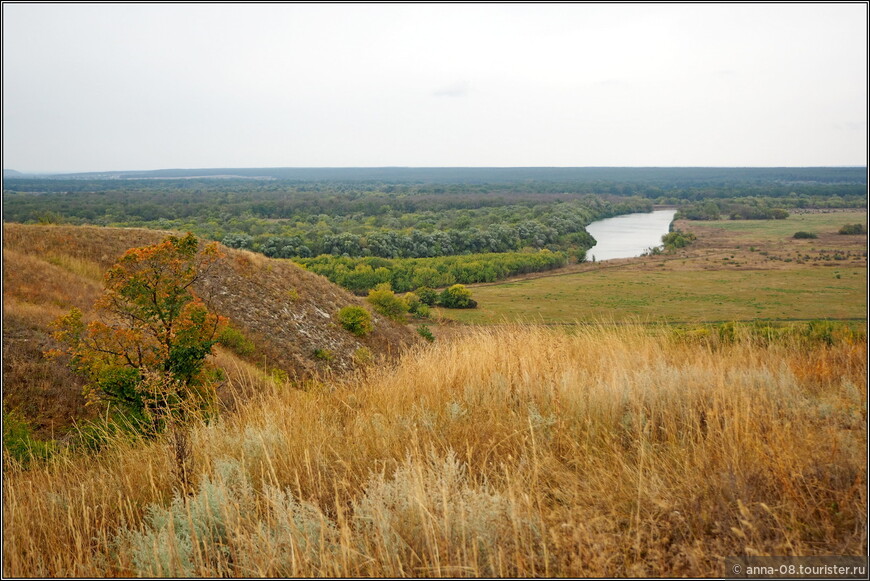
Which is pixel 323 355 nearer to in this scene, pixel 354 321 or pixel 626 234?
pixel 354 321

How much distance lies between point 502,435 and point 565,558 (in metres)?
1.35

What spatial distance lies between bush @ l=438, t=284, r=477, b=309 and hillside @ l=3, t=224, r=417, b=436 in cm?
1172

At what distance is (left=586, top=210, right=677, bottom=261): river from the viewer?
250 ft

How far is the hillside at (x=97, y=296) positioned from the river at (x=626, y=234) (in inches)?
2037

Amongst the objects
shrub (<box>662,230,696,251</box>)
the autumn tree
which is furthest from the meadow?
shrub (<box>662,230,696,251</box>)

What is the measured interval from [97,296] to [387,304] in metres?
16.7

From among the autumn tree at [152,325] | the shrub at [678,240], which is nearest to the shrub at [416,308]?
the autumn tree at [152,325]

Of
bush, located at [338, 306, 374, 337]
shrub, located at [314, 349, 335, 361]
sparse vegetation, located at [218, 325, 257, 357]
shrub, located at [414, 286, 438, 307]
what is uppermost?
sparse vegetation, located at [218, 325, 257, 357]

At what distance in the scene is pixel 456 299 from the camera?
43.2m

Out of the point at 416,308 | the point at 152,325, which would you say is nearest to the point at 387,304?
the point at 416,308

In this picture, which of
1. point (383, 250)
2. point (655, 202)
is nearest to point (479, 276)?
point (383, 250)

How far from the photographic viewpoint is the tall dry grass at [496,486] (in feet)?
7.33

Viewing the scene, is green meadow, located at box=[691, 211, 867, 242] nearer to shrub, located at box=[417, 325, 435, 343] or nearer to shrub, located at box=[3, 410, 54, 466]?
shrub, located at box=[3, 410, 54, 466]

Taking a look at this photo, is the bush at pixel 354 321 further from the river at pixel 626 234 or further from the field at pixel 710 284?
the river at pixel 626 234
